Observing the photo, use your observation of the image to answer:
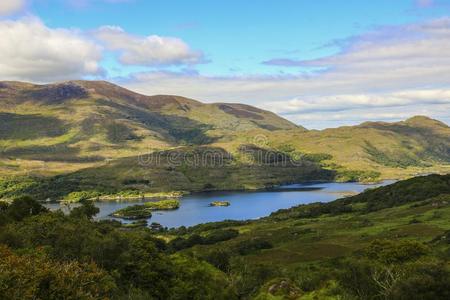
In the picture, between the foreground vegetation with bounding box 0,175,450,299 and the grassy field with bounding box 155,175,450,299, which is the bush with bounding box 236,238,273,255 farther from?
the foreground vegetation with bounding box 0,175,450,299

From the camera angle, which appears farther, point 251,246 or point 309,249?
point 251,246

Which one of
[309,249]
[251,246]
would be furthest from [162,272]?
[251,246]

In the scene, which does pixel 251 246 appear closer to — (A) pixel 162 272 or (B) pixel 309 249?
(B) pixel 309 249

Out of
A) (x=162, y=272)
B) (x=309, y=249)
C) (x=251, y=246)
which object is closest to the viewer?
(x=162, y=272)

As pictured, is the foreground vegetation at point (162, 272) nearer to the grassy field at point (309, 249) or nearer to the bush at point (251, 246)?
the grassy field at point (309, 249)

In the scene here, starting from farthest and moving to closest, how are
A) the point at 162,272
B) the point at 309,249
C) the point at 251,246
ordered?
the point at 251,246
the point at 309,249
the point at 162,272

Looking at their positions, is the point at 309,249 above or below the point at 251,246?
above

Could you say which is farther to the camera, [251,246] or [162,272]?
[251,246]

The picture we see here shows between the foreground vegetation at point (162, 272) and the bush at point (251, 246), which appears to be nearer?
the foreground vegetation at point (162, 272)

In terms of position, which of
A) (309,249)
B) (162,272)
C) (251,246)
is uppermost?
(162,272)

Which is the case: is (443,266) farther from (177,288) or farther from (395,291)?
(177,288)

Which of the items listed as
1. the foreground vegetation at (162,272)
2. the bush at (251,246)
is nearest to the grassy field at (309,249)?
the bush at (251,246)

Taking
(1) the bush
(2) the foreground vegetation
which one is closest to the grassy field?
(1) the bush

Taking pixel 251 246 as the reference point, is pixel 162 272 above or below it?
above
